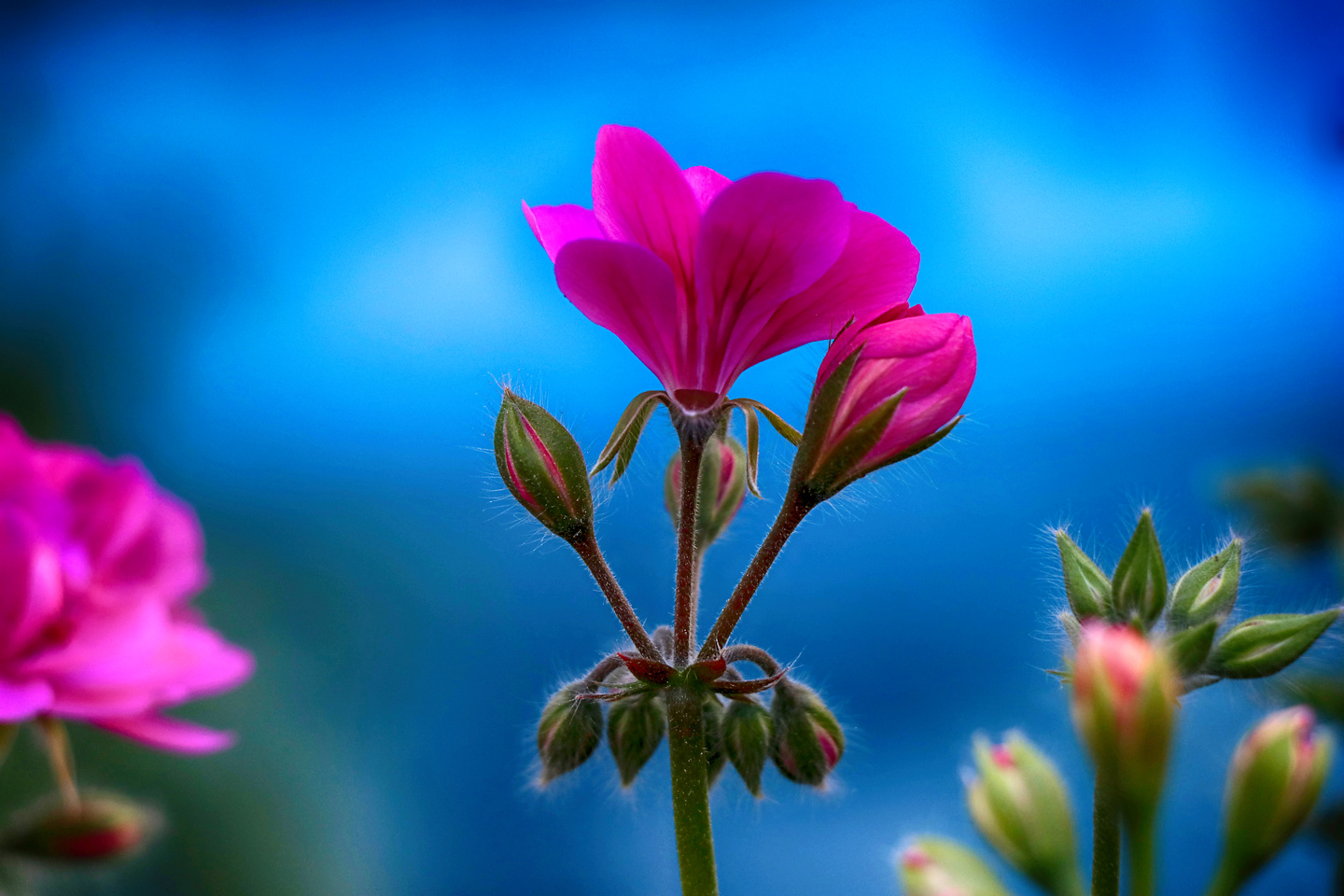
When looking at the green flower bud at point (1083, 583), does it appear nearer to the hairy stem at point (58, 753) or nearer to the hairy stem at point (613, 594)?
the hairy stem at point (613, 594)

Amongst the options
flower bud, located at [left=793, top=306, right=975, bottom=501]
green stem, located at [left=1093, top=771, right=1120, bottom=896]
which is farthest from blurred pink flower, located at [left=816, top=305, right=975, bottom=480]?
green stem, located at [left=1093, top=771, right=1120, bottom=896]

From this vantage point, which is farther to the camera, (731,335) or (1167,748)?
(731,335)

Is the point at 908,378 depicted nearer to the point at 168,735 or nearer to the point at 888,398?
the point at 888,398

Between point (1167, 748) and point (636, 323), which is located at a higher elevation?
point (636, 323)

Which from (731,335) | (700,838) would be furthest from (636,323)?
(700,838)

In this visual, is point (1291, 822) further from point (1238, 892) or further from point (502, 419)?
point (502, 419)

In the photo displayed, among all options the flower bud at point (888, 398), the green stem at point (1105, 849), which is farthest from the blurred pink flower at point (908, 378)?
the green stem at point (1105, 849)
